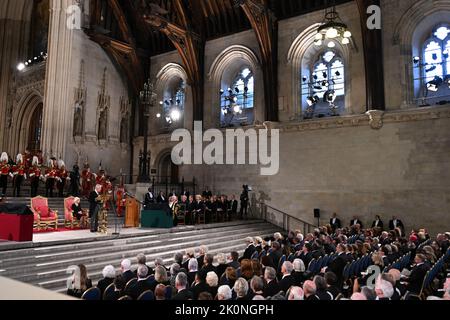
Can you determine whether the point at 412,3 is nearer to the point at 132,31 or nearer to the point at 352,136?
the point at 352,136

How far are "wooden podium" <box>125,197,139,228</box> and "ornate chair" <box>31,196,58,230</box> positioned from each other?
2066mm

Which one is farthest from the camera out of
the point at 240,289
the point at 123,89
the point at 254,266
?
the point at 123,89

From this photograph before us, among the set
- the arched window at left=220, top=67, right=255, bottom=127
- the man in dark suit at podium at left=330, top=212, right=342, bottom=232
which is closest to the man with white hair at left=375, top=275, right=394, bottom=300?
the man in dark suit at podium at left=330, top=212, right=342, bottom=232

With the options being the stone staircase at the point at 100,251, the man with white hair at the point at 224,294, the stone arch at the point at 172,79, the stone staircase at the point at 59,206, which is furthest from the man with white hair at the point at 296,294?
the stone arch at the point at 172,79

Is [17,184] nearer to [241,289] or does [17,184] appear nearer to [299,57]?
[241,289]

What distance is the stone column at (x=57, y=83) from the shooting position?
1606cm

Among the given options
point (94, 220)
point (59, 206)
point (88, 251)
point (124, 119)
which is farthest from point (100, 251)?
point (124, 119)

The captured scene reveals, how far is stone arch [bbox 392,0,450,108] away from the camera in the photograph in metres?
13.2

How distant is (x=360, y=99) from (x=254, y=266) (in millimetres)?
10916

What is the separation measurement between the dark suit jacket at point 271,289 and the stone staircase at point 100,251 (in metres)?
4.01

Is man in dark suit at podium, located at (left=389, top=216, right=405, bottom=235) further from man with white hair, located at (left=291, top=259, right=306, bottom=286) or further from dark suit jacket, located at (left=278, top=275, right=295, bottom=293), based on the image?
dark suit jacket, located at (left=278, top=275, right=295, bottom=293)

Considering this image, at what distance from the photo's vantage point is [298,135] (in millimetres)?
15461

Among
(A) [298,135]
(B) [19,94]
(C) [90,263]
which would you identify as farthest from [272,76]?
(B) [19,94]

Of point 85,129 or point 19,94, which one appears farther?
→ point 19,94
